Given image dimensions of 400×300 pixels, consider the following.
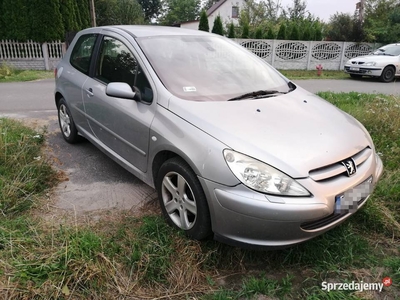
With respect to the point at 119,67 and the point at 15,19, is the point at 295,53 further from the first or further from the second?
the point at 119,67

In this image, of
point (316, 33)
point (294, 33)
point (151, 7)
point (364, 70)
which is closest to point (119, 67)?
point (364, 70)

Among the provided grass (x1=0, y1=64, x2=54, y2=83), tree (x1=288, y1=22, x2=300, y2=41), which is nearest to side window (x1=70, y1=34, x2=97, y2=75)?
grass (x1=0, y1=64, x2=54, y2=83)

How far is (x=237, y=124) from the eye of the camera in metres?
2.44

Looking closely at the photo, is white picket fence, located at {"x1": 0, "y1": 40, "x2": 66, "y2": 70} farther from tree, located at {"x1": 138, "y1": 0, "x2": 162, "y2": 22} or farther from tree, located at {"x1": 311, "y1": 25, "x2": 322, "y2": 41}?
tree, located at {"x1": 138, "y1": 0, "x2": 162, "y2": 22}

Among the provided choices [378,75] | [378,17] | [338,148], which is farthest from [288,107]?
[378,17]

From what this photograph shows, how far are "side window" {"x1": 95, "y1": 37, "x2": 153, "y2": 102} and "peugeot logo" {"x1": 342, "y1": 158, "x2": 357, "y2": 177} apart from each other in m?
1.59

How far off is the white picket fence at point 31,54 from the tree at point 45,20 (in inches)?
11.1

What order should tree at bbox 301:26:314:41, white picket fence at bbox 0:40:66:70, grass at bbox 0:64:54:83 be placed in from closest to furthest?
grass at bbox 0:64:54:83 → white picket fence at bbox 0:40:66:70 → tree at bbox 301:26:314:41

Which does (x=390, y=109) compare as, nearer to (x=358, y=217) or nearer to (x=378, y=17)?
(x=358, y=217)

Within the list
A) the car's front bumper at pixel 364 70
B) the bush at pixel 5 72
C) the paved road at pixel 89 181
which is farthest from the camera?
the car's front bumper at pixel 364 70

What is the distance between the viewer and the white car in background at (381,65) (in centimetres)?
1318

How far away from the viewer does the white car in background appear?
13.2 metres

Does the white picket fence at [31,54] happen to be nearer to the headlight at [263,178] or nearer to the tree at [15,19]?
the tree at [15,19]

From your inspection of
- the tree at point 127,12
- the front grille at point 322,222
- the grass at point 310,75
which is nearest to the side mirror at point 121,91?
the front grille at point 322,222
